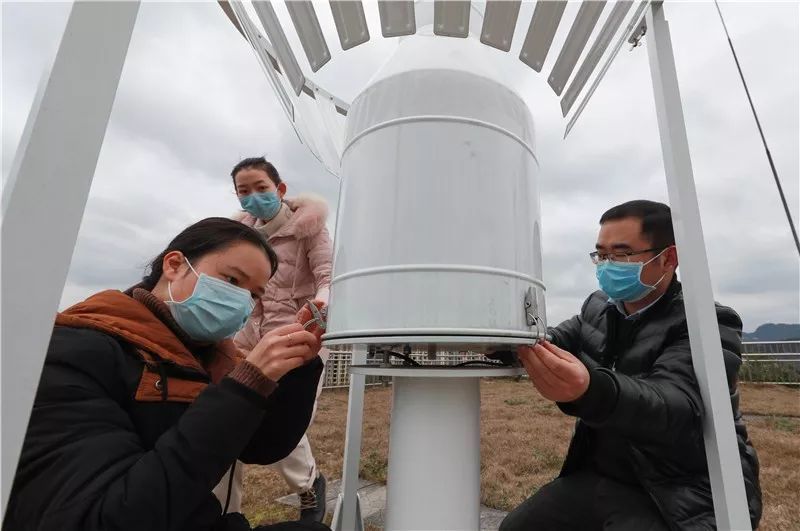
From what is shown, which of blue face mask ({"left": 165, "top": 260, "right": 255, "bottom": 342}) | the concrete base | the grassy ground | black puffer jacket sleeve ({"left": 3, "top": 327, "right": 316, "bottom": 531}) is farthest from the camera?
the grassy ground

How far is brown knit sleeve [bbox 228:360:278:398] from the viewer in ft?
3.12

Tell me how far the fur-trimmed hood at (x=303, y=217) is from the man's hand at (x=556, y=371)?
1.50 meters

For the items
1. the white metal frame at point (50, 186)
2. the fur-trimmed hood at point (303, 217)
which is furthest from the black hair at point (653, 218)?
the white metal frame at point (50, 186)

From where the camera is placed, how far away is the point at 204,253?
4.51 ft

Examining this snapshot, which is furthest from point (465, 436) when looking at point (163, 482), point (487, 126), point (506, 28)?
point (506, 28)

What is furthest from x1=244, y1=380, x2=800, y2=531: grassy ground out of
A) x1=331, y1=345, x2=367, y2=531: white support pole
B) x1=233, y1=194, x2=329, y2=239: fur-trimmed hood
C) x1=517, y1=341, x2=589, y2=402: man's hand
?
x1=517, y1=341, x2=589, y2=402: man's hand

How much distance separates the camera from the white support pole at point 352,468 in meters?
1.70

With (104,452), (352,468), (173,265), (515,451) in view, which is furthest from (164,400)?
(515,451)

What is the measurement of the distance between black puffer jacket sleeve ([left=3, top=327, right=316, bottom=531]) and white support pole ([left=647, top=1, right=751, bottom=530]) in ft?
3.52

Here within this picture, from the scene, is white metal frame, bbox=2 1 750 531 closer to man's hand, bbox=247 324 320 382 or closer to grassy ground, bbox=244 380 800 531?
man's hand, bbox=247 324 320 382

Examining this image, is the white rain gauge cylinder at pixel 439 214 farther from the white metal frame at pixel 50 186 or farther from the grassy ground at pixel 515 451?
the grassy ground at pixel 515 451

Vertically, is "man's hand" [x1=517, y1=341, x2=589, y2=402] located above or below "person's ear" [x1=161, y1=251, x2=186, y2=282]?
below

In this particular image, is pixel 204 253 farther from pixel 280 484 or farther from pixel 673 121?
pixel 280 484

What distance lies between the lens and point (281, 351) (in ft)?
3.36
